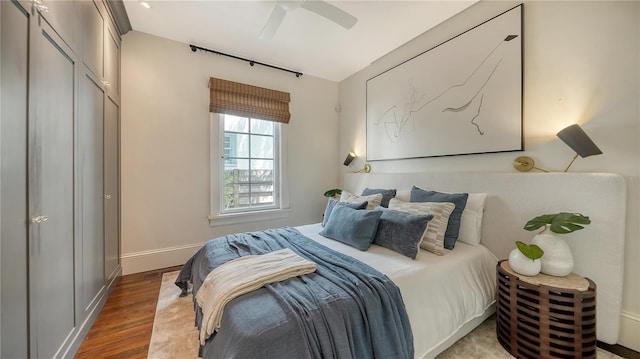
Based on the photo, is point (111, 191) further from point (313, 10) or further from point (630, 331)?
point (630, 331)

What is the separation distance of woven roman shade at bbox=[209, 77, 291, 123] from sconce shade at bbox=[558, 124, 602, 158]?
297 cm

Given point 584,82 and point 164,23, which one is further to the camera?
point 164,23

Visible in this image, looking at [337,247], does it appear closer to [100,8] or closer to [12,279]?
[12,279]

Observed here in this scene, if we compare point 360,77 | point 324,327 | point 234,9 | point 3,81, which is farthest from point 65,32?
point 360,77

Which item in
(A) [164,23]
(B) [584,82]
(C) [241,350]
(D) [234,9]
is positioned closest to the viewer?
(C) [241,350]

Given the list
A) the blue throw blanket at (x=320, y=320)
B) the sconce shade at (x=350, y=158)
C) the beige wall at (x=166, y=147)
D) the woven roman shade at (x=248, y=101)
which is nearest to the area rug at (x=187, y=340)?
the blue throw blanket at (x=320, y=320)

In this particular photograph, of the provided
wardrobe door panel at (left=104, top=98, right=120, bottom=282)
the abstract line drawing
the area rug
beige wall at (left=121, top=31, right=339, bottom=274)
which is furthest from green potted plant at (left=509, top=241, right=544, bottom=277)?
wardrobe door panel at (left=104, top=98, right=120, bottom=282)

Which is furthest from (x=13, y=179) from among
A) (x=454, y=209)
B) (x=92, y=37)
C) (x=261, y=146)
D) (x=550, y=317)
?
(x=550, y=317)

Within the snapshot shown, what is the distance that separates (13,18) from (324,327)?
1.89 meters

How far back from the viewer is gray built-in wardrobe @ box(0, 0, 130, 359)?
97cm

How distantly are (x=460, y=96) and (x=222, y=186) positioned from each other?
3.00 m

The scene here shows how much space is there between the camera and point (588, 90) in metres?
1.63

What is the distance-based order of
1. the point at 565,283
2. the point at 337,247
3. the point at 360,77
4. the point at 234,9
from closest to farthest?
the point at 565,283
the point at 337,247
the point at 234,9
the point at 360,77

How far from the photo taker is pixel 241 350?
885 mm
